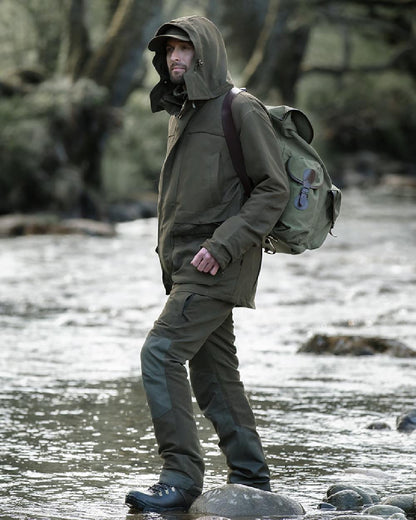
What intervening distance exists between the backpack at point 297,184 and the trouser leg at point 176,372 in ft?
1.31

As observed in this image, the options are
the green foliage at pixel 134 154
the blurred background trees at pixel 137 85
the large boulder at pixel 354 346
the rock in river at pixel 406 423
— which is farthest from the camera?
the green foliage at pixel 134 154

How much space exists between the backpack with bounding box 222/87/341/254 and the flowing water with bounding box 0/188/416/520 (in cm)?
114

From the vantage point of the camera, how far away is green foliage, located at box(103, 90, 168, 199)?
2620 cm

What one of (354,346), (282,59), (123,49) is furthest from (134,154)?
(354,346)

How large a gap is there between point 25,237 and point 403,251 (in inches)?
240

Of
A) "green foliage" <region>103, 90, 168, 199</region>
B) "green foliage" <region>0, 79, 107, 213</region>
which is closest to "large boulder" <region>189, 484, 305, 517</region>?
"green foliage" <region>0, 79, 107, 213</region>

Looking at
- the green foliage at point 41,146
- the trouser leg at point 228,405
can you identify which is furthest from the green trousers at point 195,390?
the green foliage at point 41,146

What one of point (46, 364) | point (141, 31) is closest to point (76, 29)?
point (141, 31)

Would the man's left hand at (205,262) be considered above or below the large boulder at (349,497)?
above

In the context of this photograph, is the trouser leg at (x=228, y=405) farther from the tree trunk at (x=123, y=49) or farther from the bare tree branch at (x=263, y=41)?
the bare tree branch at (x=263, y=41)

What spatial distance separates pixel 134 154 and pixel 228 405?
874 inches

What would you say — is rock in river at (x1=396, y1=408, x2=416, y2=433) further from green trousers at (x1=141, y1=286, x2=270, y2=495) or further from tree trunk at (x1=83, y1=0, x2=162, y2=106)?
tree trunk at (x1=83, y1=0, x2=162, y2=106)

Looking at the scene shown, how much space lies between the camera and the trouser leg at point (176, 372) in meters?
4.80

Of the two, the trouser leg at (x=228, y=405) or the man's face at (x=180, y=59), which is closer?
the man's face at (x=180, y=59)
